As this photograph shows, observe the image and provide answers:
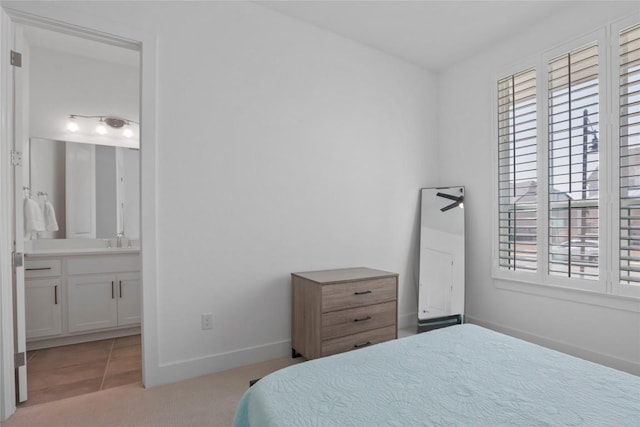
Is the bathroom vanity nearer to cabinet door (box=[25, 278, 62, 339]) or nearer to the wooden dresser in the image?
cabinet door (box=[25, 278, 62, 339])

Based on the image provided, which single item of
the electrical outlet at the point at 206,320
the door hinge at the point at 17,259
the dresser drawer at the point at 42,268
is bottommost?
the electrical outlet at the point at 206,320

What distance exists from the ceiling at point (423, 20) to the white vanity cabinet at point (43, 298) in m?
3.01

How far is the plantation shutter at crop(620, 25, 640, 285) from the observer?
232 cm

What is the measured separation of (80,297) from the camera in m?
3.18

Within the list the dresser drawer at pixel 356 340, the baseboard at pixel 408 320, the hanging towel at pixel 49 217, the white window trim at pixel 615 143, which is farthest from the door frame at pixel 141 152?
the white window trim at pixel 615 143

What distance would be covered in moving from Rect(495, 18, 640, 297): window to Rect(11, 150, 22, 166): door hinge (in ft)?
12.4

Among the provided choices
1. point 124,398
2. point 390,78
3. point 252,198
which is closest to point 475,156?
point 390,78

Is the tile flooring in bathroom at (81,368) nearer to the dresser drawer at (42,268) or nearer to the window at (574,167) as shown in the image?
the dresser drawer at (42,268)

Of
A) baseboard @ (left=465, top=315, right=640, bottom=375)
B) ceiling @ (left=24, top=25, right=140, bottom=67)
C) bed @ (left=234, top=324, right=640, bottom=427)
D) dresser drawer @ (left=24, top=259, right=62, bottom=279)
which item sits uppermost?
ceiling @ (left=24, top=25, right=140, bottom=67)

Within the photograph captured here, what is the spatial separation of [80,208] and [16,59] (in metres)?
1.93

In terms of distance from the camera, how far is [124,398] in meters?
2.15

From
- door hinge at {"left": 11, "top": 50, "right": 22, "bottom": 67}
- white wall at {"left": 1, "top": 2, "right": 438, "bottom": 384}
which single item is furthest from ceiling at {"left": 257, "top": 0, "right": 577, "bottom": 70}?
door hinge at {"left": 11, "top": 50, "right": 22, "bottom": 67}

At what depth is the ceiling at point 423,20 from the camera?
269cm

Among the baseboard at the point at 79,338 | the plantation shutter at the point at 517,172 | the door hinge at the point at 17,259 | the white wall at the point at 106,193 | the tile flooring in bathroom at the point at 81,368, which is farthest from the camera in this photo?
the white wall at the point at 106,193
